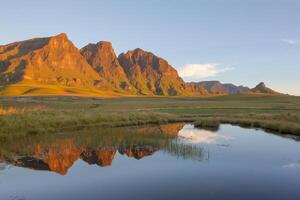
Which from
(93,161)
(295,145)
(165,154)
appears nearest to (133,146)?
(165,154)

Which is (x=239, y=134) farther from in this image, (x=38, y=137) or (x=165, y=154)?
(x=38, y=137)

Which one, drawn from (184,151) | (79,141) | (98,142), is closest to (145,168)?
(184,151)

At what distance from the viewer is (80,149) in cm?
2870

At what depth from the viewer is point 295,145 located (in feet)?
103

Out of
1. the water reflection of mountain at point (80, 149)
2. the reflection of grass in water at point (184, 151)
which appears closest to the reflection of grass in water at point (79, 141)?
the water reflection of mountain at point (80, 149)

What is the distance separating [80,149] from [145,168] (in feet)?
28.3

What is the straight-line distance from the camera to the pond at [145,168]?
57.2 feet

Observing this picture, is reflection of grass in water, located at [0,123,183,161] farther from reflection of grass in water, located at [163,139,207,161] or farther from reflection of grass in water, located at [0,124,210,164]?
reflection of grass in water, located at [163,139,207,161]

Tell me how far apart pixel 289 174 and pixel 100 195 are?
43.1 feet

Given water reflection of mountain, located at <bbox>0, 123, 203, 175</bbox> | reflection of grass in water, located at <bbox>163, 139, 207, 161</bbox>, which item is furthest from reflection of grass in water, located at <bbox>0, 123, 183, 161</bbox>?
reflection of grass in water, located at <bbox>163, 139, 207, 161</bbox>

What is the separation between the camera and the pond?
57.2 ft

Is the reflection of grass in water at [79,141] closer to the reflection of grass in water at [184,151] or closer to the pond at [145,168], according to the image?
the pond at [145,168]

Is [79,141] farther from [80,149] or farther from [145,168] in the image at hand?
[145,168]

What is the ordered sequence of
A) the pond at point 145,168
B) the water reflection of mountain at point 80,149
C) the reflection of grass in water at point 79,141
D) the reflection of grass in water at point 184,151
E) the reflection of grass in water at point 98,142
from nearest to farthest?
the pond at point 145,168, the water reflection of mountain at point 80,149, the reflection of grass in water at point 184,151, the reflection of grass in water at point 98,142, the reflection of grass in water at point 79,141
